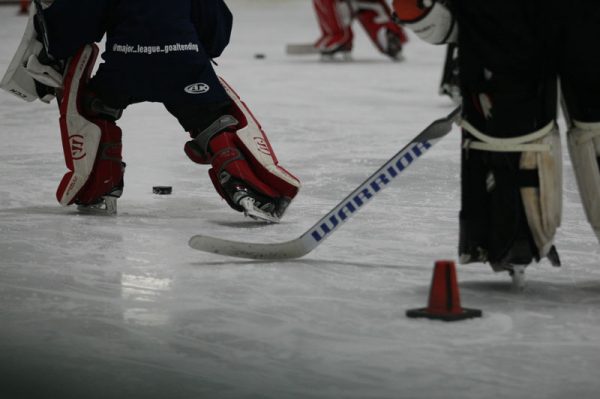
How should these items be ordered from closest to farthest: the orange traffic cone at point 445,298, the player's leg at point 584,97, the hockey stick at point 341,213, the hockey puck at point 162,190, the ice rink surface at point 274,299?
1. the ice rink surface at point 274,299
2. the orange traffic cone at point 445,298
3. the player's leg at point 584,97
4. the hockey stick at point 341,213
5. the hockey puck at point 162,190

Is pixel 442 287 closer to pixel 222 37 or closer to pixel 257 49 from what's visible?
pixel 222 37

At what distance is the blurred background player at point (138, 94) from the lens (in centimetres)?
337

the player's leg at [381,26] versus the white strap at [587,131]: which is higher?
the white strap at [587,131]

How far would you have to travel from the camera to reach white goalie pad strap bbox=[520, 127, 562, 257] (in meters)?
2.44

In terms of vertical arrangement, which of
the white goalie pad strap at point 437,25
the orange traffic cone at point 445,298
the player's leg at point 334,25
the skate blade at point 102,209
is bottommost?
the player's leg at point 334,25

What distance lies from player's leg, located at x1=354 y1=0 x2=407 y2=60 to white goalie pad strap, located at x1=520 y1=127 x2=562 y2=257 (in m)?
6.07

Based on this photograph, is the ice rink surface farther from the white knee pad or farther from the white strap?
the white strap

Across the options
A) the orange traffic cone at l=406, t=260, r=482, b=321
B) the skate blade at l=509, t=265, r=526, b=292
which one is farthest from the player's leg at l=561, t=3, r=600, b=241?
the orange traffic cone at l=406, t=260, r=482, b=321

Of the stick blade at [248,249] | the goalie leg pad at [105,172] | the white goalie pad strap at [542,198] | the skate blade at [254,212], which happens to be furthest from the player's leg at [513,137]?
the goalie leg pad at [105,172]

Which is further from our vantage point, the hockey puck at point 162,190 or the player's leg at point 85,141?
the hockey puck at point 162,190


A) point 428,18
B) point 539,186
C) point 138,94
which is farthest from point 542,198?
point 138,94

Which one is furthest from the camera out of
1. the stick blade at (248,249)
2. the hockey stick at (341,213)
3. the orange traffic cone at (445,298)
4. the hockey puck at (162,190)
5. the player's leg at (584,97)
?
the hockey puck at (162,190)

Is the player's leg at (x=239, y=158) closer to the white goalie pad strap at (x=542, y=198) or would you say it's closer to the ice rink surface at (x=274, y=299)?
the ice rink surface at (x=274, y=299)

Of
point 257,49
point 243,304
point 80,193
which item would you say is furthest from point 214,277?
point 257,49
